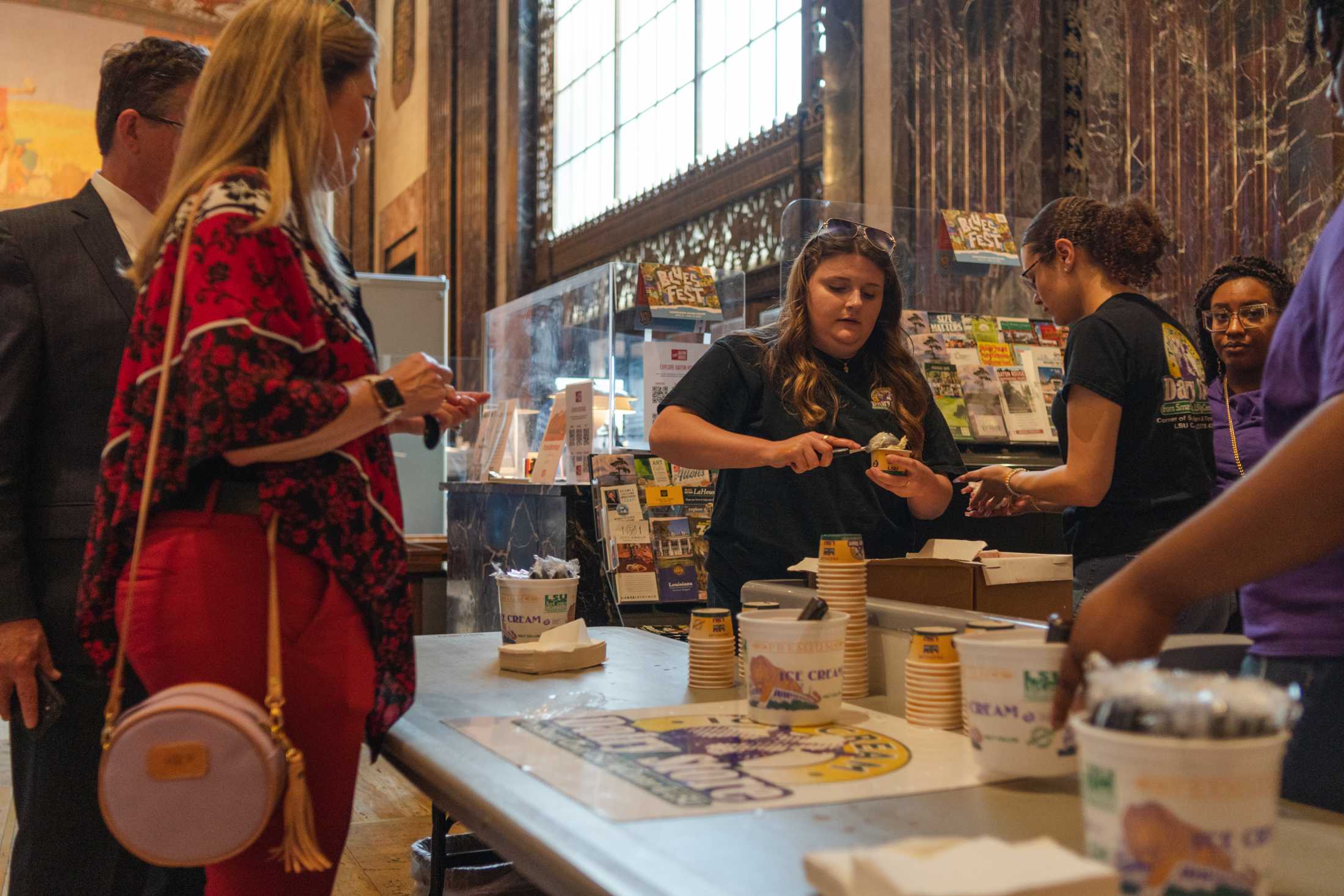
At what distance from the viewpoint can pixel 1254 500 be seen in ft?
2.71

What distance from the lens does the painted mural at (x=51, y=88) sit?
11.5 metres

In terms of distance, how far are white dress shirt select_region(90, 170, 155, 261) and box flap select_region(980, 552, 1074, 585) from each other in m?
1.54

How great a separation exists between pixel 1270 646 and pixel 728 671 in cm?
78

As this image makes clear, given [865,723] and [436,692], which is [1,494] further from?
[865,723]

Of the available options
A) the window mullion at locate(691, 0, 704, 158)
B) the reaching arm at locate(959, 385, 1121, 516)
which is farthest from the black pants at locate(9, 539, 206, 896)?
the window mullion at locate(691, 0, 704, 158)

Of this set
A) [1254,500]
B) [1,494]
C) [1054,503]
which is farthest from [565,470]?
[1254,500]

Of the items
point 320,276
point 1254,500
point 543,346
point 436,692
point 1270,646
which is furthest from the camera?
point 543,346

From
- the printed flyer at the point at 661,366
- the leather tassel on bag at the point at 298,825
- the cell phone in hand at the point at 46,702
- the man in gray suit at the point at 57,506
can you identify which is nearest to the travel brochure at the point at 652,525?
the printed flyer at the point at 661,366

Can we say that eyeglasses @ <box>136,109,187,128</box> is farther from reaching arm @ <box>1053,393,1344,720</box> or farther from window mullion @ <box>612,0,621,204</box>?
window mullion @ <box>612,0,621,204</box>

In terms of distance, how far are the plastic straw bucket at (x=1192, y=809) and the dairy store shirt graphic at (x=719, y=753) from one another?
1.39ft

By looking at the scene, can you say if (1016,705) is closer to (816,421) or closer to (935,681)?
(935,681)

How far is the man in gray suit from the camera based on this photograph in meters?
1.79

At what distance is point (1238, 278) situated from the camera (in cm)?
321

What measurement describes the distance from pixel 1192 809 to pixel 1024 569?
117cm
